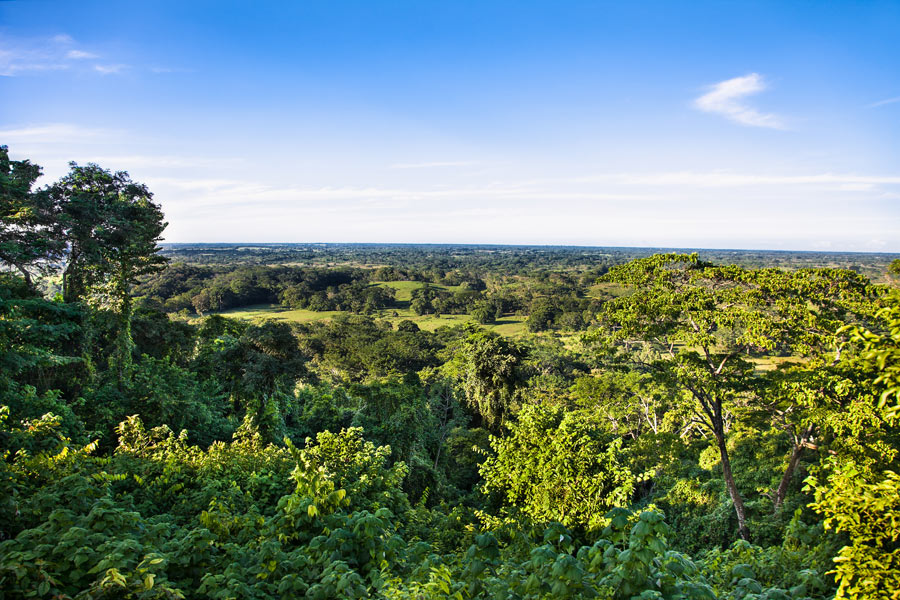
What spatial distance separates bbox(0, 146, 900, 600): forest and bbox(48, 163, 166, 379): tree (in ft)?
0.29

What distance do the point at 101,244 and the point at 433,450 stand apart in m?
14.9

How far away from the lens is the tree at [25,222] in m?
12.0

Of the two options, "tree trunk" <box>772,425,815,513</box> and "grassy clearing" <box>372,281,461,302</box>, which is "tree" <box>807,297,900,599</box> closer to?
"tree trunk" <box>772,425,815,513</box>

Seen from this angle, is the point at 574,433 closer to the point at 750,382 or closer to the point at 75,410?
the point at 750,382

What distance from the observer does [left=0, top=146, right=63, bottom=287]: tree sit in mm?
11961

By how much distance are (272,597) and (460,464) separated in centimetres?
1602

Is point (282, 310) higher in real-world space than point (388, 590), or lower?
lower

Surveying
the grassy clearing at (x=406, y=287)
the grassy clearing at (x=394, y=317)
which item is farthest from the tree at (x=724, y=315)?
the grassy clearing at (x=406, y=287)

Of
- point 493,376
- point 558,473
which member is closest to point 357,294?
point 493,376

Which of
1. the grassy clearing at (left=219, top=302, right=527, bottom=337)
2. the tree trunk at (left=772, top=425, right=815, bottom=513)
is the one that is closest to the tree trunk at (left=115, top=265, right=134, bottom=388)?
the tree trunk at (left=772, top=425, right=815, bottom=513)

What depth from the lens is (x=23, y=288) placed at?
44.1 ft

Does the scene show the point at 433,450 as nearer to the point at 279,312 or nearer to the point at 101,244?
the point at 101,244

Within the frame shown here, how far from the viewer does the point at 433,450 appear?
63.1ft

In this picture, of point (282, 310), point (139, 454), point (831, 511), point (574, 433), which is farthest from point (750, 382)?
point (282, 310)
